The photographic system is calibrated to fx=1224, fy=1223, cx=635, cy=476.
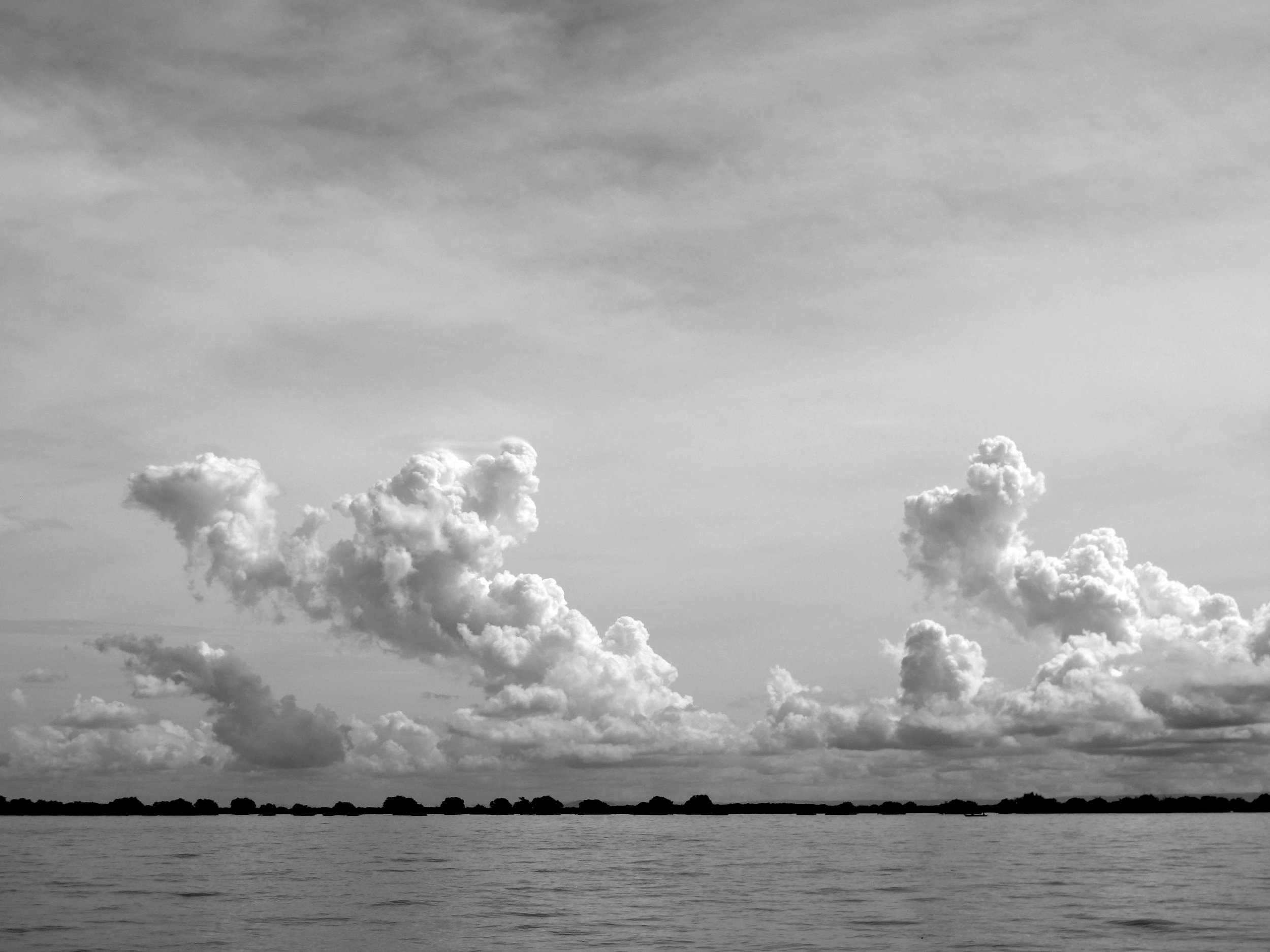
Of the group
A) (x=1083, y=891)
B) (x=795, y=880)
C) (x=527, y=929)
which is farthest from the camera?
(x=795, y=880)

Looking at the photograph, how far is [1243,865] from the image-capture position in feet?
527

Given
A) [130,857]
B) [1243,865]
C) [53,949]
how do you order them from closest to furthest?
[53,949]
[1243,865]
[130,857]

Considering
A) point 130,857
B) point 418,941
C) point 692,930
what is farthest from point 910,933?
point 130,857

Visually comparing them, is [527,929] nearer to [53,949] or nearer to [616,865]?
[53,949]

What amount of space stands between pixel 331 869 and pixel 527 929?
8409 cm

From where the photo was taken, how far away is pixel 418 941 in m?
84.1

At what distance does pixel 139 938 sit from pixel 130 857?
12728 centimetres

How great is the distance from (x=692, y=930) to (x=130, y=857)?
14238 centimetres

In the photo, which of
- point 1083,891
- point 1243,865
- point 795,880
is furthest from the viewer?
point 1243,865

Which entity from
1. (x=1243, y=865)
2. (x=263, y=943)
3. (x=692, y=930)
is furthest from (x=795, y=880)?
(x=263, y=943)

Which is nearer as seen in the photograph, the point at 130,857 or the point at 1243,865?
the point at 1243,865

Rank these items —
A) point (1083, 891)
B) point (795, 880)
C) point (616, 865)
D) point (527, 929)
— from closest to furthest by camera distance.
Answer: point (527, 929)
point (1083, 891)
point (795, 880)
point (616, 865)

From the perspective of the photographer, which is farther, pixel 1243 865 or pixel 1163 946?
pixel 1243 865

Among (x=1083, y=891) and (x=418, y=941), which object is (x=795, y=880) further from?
(x=418, y=941)
